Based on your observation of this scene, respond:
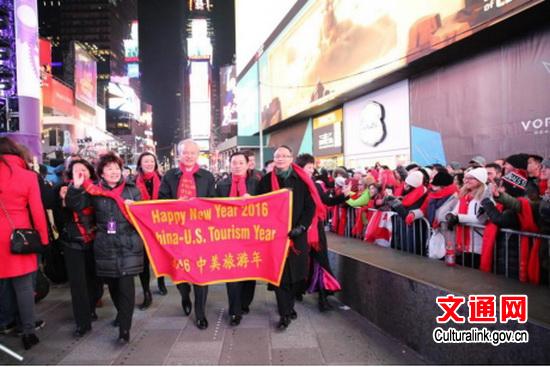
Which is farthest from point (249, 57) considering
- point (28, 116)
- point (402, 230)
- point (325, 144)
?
point (402, 230)

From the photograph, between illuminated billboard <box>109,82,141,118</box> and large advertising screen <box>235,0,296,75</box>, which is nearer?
large advertising screen <box>235,0,296,75</box>

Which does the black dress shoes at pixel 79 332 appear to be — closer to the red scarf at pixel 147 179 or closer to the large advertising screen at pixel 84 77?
the red scarf at pixel 147 179

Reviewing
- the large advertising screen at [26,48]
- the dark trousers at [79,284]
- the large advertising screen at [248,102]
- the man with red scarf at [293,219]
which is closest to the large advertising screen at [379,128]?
the man with red scarf at [293,219]

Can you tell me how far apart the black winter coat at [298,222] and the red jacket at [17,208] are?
2.37m

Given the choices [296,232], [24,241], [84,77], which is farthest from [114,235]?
[84,77]

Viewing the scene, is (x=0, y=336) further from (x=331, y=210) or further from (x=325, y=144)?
(x=325, y=144)

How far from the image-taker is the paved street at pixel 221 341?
3.75 meters

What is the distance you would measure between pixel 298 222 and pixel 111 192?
1.92 meters

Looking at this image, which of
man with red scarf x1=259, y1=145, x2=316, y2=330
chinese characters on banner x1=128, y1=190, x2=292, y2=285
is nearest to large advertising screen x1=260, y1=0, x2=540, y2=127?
man with red scarf x1=259, y1=145, x2=316, y2=330

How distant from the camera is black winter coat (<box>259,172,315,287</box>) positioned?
4.45 metres

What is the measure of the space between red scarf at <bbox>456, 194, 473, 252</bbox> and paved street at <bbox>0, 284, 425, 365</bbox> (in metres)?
1.20

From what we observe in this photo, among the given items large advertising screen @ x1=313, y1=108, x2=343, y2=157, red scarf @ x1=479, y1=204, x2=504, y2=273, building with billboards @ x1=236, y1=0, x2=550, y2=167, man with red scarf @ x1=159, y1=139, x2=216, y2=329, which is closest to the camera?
red scarf @ x1=479, y1=204, x2=504, y2=273

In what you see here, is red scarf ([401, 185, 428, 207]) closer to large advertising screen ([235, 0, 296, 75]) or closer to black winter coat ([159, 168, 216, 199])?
black winter coat ([159, 168, 216, 199])

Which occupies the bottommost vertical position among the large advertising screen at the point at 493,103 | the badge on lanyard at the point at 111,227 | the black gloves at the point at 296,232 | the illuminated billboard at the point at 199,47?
the black gloves at the point at 296,232
